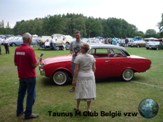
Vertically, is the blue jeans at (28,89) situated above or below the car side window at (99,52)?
below

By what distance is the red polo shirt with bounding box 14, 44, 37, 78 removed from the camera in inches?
204

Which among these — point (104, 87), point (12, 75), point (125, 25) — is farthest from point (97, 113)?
point (125, 25)

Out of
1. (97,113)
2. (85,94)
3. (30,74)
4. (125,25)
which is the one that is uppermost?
(125,25)

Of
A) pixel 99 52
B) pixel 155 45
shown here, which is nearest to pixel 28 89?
pixel 99 52

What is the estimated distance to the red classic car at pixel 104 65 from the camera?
29.1 ft

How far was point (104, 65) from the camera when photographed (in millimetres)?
9328

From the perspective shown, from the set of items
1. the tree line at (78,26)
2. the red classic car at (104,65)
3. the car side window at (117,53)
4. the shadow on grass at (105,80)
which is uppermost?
the tree line at (78,26)

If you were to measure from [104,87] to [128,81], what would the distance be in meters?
1.52

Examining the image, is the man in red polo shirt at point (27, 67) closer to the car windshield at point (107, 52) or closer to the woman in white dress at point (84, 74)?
the woman in white dress at point (84, 74)

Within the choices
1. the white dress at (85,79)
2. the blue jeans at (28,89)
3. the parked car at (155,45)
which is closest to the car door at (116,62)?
the white dress at (85,79)

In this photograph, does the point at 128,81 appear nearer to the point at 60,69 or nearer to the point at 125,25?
the point at 60,69

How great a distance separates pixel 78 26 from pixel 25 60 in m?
92.9

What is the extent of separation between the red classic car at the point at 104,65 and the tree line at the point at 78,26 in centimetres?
6324

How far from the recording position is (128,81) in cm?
984
